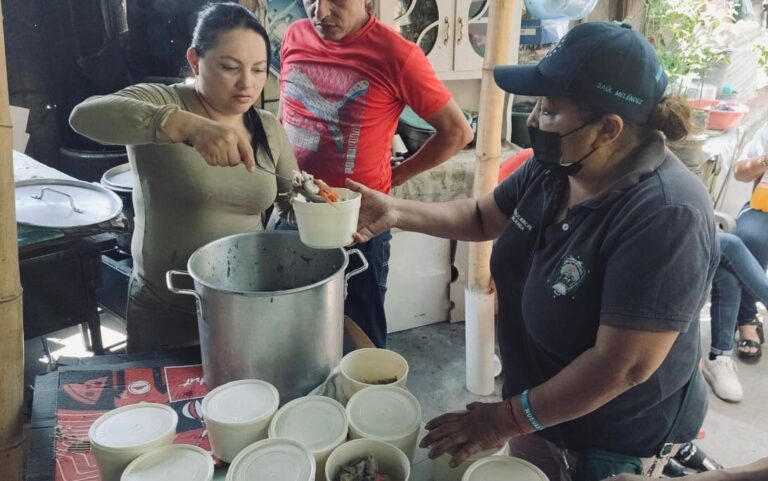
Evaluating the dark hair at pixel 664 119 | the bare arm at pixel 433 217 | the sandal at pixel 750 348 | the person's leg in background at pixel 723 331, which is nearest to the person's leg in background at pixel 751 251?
the sandal at pixel 750 348

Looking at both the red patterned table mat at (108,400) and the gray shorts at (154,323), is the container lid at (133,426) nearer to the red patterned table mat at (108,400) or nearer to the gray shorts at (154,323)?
the red patterned table mat at (108,400)

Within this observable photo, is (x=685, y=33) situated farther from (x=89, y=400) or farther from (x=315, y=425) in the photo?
(x=89, y=400)

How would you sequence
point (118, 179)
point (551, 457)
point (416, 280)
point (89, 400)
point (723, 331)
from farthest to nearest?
point (416, 280), point (723, 331), point (118, 179), point (551, 457), point (89, 400)

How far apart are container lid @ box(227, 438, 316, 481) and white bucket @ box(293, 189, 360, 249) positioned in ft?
1.63

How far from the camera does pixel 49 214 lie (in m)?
2.17

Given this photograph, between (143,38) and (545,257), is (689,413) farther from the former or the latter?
(143,38)

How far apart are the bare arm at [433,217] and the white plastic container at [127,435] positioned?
862 millimetres

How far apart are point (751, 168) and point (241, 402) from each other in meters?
3.88

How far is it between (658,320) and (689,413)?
463mm

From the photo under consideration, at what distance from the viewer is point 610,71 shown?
1.23 metres

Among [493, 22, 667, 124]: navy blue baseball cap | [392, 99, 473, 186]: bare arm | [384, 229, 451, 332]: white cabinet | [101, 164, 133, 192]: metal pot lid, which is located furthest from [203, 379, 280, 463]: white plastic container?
[384, 229, 451, 332]: white cabinet

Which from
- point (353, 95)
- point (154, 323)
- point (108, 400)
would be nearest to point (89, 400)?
point (108, 400)

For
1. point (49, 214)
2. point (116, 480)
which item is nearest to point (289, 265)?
point (116, 480)

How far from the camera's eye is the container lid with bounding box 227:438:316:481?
3.44ft
